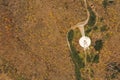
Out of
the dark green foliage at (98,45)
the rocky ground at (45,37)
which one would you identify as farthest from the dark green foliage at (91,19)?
the dark green foliage at (98,45)

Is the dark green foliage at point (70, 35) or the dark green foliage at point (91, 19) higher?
the dark green foliage at point (91, 19)

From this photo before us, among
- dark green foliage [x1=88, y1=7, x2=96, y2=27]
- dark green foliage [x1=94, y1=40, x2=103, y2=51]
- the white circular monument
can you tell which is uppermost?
dark green foliage [x1=88, y1=7, x2=96, y2=27]

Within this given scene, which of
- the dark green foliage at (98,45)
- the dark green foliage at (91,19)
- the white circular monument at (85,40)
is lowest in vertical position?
the dark green foliage at (98,45)

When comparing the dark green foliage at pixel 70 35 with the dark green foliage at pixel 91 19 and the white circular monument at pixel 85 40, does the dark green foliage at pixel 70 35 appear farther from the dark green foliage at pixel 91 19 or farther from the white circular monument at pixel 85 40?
the dark green foliage at pixel 91 19

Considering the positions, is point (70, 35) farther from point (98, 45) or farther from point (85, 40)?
point (98, 45)

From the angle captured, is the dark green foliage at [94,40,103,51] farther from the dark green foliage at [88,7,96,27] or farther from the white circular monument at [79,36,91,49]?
the dark green foliage at [88,7,96,27]

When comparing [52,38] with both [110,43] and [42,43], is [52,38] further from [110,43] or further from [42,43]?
[110,43]

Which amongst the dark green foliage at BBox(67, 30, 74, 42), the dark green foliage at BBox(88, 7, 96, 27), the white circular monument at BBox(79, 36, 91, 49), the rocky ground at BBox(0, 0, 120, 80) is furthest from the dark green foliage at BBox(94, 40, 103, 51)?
the dark green foliage at BBox(67, 30, 74, 42)

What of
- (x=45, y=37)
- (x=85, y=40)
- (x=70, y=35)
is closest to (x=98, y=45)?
(x=85, y=40)
